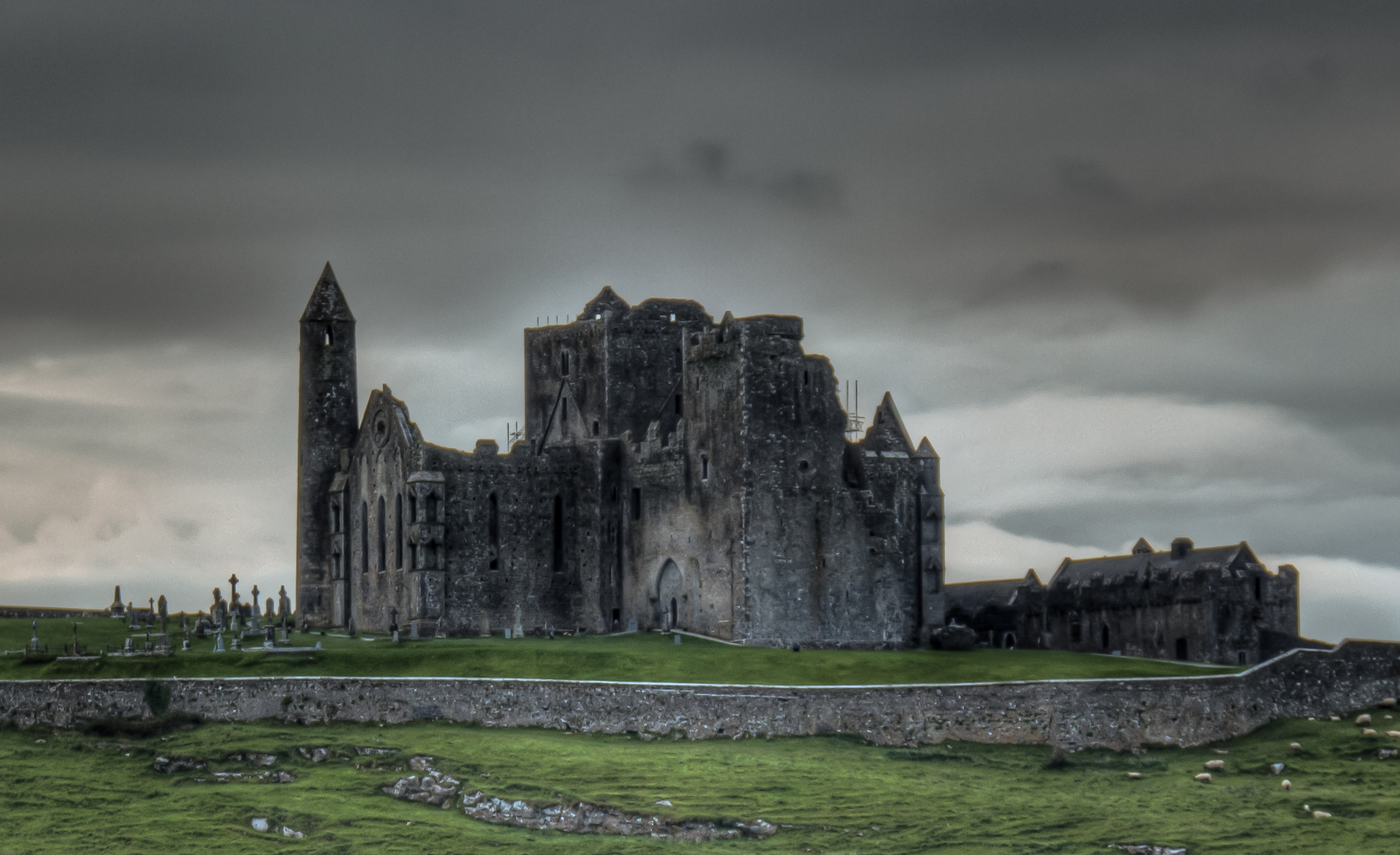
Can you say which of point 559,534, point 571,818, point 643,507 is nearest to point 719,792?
point 571,818

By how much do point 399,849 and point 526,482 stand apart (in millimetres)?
40245

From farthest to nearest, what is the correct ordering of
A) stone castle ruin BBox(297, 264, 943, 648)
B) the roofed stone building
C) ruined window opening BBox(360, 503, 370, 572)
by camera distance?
1. ruined window opening BBox(360, 503, 370, 572)
2. stone castle ruin BBox(297, 264, 943, 648)
3. the roofed stone building

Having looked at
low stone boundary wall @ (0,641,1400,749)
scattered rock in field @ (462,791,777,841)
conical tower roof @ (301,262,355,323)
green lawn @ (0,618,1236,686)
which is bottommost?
scattered rock in field @ (462,791,777,841)

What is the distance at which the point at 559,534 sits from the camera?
107 m

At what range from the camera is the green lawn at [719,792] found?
6850cm

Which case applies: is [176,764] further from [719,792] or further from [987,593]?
[987,593]

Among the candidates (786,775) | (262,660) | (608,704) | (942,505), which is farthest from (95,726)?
(942,505)

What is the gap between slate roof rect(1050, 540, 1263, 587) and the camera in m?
96.0

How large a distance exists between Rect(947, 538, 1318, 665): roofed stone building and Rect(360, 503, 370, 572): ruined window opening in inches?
1084

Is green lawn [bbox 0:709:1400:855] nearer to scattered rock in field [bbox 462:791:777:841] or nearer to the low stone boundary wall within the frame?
scattered rock in field [bbox 462:791:777:841]

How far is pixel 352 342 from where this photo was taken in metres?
110

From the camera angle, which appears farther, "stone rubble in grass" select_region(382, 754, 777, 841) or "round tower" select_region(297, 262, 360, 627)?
"round tower" select_region(297, 262, 360, 627)

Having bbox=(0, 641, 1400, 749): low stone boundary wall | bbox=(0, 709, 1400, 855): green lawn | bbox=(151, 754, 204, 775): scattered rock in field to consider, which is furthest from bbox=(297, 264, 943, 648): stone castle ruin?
bbox=(151, 754, 204, 775): scattered rock in field

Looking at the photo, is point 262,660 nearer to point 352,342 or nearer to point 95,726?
point 95,726
